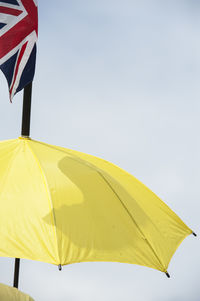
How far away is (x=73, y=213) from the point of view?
470cm

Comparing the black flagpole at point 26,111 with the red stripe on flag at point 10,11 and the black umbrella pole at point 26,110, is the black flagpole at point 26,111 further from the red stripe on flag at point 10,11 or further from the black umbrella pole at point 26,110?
the red stripe on flag at point 10,11

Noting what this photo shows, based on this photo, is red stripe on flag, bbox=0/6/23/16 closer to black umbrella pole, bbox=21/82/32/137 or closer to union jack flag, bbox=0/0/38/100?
union jack flag, bbox=0/0/38/100

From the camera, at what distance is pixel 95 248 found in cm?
462

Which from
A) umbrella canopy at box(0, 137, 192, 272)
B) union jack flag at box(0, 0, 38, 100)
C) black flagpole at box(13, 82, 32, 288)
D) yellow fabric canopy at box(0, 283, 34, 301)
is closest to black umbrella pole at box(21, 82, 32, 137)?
black flagpole at box(13, 82, 32, 288)

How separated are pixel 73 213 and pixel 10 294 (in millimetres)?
1791

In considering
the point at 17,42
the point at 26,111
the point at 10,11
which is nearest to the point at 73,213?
the point at 26,111

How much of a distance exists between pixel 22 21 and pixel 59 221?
2504 mm

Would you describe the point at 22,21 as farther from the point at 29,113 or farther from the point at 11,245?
the point at 11,245

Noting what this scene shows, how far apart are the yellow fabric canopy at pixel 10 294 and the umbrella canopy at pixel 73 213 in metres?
1.21

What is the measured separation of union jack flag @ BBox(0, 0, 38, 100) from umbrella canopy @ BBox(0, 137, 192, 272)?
782 millimetres

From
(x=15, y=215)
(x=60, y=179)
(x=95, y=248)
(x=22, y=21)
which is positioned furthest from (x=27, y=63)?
(x=95, y=248)

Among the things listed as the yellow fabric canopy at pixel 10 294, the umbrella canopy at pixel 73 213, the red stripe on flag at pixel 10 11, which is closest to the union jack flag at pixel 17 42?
the red stripe on flag at pixel 10 11

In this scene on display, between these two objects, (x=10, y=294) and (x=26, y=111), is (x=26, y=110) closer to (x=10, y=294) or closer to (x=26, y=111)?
(x=26, y=111)

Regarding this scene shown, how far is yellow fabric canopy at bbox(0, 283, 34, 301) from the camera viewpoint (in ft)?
9.50
